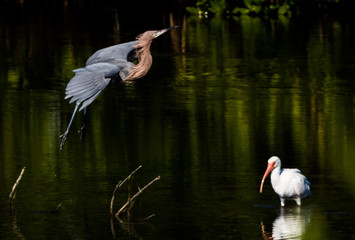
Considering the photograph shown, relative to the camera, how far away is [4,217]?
9812 millimetres

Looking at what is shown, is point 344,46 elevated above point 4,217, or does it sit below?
above

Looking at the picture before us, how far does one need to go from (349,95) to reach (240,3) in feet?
63.0

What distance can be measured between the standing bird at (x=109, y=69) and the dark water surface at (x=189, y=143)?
1.30 meters

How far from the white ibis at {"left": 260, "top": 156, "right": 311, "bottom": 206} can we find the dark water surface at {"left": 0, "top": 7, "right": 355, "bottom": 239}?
16cm

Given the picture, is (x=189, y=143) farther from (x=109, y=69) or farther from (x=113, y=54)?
(x=109, y=69)

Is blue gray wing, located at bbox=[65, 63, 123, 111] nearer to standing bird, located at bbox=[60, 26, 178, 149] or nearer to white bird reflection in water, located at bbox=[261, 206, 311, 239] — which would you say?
standing bird, located at bbox=[60, 26, 178, 149]

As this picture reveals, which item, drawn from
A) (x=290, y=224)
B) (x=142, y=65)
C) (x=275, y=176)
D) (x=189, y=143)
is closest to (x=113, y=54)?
(x=142, y=65)

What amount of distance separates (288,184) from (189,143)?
348cm

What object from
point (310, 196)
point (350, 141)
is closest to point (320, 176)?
point (310, 196)

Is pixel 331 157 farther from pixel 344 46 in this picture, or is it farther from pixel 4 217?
pixel 344 46

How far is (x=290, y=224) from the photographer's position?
976cm

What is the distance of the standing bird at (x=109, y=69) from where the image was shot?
9.02m

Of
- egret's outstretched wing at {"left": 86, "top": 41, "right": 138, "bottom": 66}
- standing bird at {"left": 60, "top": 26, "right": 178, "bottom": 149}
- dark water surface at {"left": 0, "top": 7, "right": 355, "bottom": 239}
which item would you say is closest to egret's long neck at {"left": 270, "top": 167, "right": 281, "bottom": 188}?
dark water surface at {"left": 0, "top": 7, "right": 355, "bottom": 239}

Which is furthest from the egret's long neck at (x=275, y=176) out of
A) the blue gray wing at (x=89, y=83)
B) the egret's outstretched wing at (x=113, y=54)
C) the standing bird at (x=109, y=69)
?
the blue gray wing at (x=89, y=83)
